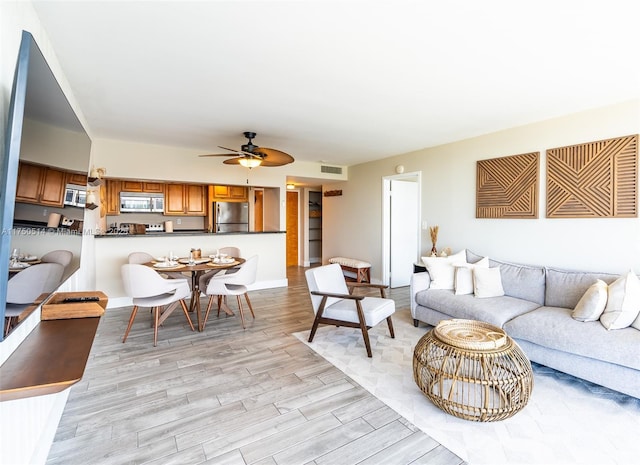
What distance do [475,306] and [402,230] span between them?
303 cm

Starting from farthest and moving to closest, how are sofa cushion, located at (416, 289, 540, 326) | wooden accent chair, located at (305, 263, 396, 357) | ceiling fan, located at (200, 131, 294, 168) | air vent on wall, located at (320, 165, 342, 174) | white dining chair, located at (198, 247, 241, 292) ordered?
1. air vent on wall, located at (320, 165, 342, 174)
2. white dining chair, located at (198, 247, 241, 292)
3. ceiling fan, located at (200, 131, 294, 168)
4. wooden accent chair, located at (305, 263, 396, 357)
5. sofa cushion, located at (416, 289, 540, 326)

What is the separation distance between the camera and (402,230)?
19.9 feet

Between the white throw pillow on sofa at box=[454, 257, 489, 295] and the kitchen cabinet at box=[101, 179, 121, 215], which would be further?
the kitchen cabinet at box=[101, 179, 121, 215]

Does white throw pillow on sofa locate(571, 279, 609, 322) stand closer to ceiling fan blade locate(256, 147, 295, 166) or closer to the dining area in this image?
ceiling fan blade locate(256, 147, 295, 166)

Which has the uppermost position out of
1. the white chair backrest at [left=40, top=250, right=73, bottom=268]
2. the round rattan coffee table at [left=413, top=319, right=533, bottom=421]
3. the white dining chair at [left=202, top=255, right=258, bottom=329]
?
the white chair backrest at [left=40, top=250, right=73, bottom=268]

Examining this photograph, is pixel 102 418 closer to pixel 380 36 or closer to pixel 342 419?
pixel 342 419

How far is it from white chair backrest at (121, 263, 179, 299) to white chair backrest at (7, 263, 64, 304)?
1.62 metres

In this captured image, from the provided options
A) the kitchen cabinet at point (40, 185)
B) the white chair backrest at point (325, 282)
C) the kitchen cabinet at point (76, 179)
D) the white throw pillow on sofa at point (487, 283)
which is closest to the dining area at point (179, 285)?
the white chair backrest at point (325, 282)

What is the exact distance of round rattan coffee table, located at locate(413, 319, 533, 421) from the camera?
2.00 m

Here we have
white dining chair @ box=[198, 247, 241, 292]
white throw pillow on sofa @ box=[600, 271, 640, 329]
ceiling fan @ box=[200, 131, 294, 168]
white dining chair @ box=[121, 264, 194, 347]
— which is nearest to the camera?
white throw pillow on sofa @ box=[600, 271, 640, 329]

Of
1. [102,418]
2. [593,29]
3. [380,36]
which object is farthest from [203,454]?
[593,29]

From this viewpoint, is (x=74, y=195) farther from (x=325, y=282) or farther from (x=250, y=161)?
(x=325, y=282)

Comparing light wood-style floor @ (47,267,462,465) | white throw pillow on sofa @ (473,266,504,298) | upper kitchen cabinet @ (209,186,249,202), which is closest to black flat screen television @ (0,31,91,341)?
light wood-style floor @ (47,267,462,465)

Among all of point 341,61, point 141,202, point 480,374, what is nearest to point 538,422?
point 480,374
